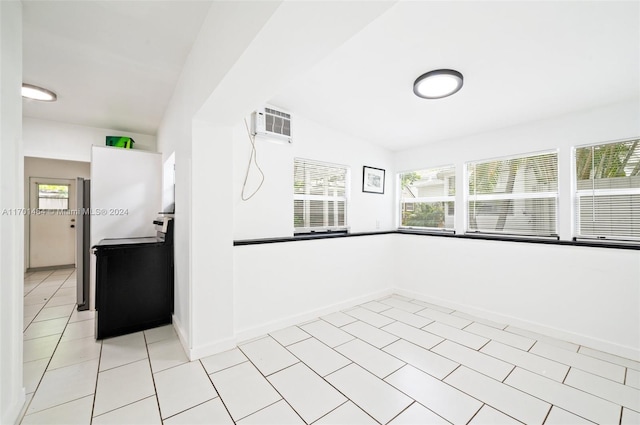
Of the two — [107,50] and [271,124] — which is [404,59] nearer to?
[271,124]

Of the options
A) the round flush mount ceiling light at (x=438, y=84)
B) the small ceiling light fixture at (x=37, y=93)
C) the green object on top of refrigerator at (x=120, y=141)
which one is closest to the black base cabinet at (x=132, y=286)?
the small ceiling light fixture at (x=37, y=93)

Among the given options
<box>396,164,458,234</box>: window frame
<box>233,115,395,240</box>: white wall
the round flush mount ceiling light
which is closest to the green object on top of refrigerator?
<box>233,115,395,240</box>: white wall

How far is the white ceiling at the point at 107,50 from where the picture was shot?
177 centimetres

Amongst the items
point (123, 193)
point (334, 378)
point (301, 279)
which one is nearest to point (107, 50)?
point (123, 193)

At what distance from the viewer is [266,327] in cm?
279

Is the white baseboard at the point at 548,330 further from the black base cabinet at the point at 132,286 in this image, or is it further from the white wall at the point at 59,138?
the white wall at the point at 59,138

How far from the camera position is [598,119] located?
2.69m

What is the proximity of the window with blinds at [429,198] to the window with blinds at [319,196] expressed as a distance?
1.31 m

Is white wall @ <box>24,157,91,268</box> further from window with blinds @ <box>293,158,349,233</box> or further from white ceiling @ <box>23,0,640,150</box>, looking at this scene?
window with blinds @ <box>293,158,349,233</box>

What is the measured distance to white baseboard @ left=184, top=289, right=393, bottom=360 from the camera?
2.31 meters

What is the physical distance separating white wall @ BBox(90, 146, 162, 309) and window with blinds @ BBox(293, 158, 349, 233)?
2241 mm

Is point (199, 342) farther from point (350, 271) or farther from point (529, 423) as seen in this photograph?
point (529, 423)

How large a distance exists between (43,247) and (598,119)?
9.65 m

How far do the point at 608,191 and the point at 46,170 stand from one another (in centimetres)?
944
